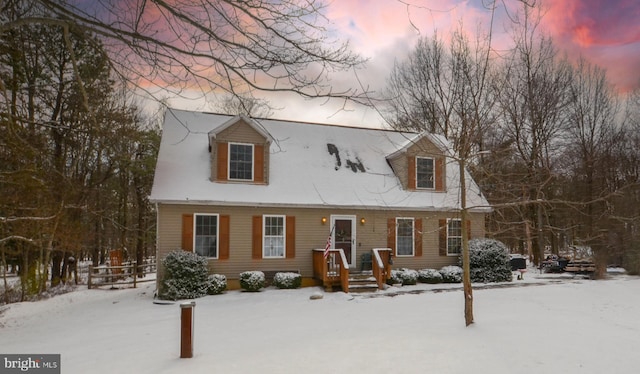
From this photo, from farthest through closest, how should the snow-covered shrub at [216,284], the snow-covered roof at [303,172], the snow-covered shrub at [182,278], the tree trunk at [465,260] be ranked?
the snow-covered roof at [303,172] → the snow-covered shrub at [216,284] → the snow-covered shrub at [182,278] → the tree trunk at [465,260]

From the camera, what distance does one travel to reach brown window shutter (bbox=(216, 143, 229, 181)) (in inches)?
570

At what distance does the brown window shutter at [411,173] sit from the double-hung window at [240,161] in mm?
6271

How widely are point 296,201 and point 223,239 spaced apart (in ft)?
9.13

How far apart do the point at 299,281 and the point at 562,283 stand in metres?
10.00

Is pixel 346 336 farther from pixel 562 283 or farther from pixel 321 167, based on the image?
pixel 562 283

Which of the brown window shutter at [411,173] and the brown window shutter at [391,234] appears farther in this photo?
the brown window shutter at [411,173]

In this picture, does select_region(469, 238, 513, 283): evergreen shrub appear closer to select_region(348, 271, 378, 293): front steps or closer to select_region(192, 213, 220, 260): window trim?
select_region(348, 271, 378, 293): front steps

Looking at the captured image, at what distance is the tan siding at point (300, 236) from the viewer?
1341cm

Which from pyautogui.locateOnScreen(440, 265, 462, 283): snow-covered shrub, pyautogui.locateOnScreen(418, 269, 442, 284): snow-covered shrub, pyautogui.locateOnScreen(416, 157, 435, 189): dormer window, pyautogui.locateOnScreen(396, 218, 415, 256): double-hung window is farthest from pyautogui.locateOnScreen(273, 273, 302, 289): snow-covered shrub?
pyautogui.locateOnScreen(416, 157, 435, 189): dormer window

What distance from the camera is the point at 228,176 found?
14.6m

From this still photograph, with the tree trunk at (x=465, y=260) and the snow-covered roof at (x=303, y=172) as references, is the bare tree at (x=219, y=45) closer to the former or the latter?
the tree trunk at (x=465, y=260)

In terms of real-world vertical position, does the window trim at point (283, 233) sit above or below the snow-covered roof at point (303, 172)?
below

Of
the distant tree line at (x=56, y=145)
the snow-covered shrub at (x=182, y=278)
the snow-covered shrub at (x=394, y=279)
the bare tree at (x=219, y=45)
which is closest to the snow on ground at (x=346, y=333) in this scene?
the snow-covered shrub at (x=182, y=278)

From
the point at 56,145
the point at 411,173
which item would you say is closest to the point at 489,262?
the point at 411,173
